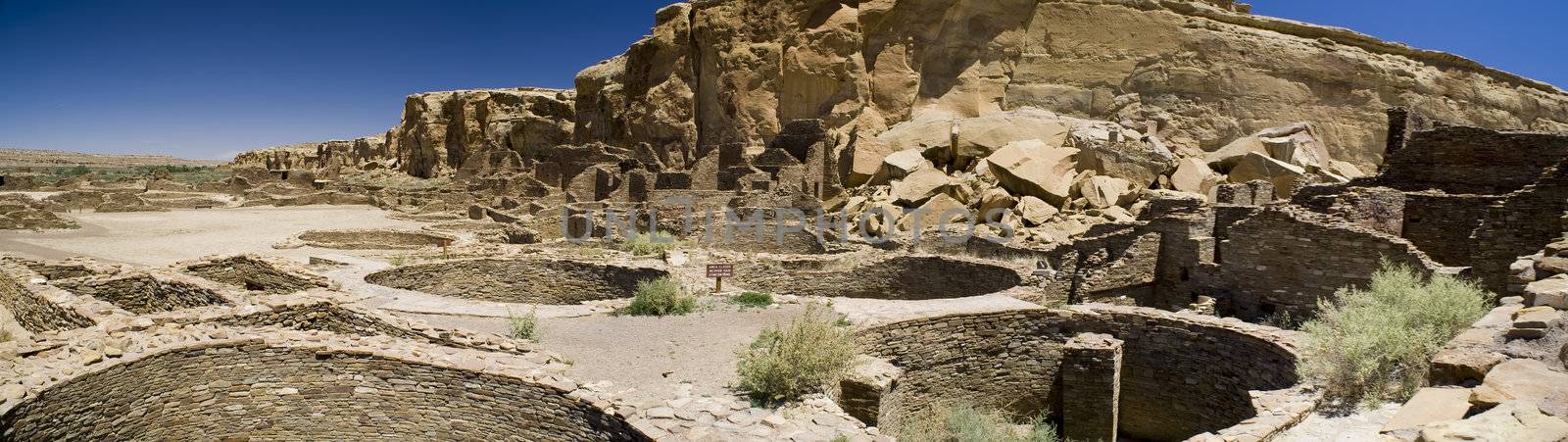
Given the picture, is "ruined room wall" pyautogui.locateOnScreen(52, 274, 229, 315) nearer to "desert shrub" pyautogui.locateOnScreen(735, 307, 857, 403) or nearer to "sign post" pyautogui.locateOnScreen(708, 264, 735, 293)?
"sign post" pyautogui.locateOnScreen(708, 264, 735, 293)

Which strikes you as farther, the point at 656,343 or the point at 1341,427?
the point at 656,343

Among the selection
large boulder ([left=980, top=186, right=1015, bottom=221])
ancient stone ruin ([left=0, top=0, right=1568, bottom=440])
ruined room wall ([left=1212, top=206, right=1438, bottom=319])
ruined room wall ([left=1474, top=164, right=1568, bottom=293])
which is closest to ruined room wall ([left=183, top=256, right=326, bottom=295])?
ancient stone ruin ([left=0, top=0, right=1568, bottom=440])

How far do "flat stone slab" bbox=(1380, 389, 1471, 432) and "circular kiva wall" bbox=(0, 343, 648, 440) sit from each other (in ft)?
16.6

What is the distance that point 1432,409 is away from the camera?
3906mm

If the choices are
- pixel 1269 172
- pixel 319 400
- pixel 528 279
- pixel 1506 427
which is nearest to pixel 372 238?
pixel 528 279

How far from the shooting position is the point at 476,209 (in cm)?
2953

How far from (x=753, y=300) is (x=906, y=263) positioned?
4.31 metres

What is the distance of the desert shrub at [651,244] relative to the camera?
1491 centimetres

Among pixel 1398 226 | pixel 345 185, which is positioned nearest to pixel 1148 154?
pixel 1398 226

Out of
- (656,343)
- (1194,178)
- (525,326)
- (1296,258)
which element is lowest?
(656,343)

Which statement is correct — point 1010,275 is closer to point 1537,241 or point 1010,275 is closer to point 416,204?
point 1537,241

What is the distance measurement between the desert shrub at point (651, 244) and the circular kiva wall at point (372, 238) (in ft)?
17.6

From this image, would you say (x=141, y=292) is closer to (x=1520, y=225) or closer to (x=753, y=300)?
(x=753, y=300)

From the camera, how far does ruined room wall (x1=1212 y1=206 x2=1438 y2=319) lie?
10.9 m
